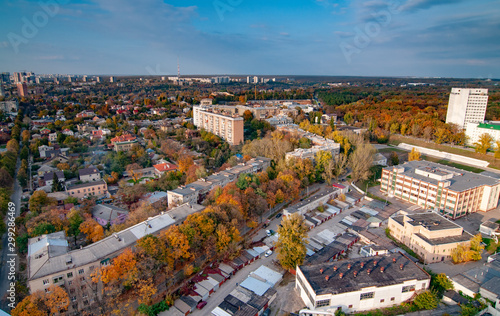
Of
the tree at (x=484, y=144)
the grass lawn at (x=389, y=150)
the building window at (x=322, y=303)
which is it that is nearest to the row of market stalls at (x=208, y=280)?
the building window at (x=322, y=303)

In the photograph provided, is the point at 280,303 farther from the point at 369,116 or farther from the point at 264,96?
the point at 264,96

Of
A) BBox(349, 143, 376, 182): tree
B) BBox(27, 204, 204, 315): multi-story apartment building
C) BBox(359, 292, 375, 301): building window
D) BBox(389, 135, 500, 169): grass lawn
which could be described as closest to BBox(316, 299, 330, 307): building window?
BBox(359, 292, 375, 301): building window

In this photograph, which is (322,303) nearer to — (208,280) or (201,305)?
(201,305)

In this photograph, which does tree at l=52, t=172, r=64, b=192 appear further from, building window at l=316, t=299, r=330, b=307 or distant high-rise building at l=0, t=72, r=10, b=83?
distant high-rise building at l=0, t=72, r=10, b=83

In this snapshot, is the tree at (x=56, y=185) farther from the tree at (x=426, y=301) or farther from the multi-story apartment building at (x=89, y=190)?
the tree at (x=426, y=301)

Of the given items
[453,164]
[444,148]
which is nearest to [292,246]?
[453,164]

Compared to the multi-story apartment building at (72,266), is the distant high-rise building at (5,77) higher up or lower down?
higher up
